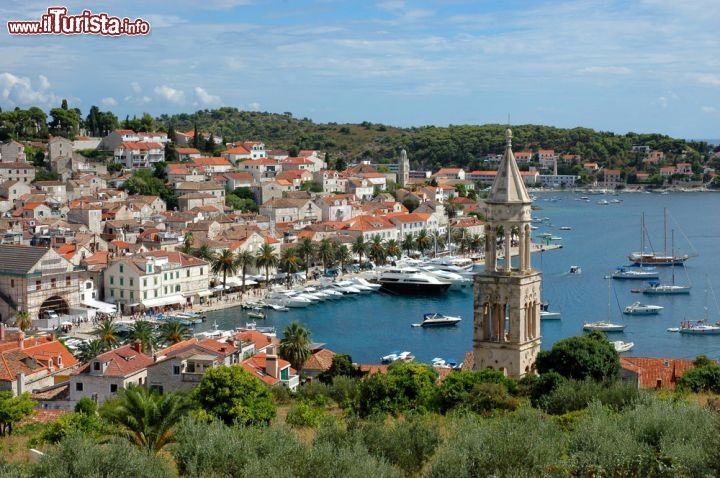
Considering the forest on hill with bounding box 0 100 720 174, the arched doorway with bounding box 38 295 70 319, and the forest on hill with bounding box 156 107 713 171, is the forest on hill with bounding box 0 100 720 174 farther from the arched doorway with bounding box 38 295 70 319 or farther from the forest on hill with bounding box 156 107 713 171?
the arched doorway with bounding box 38 295 70 319

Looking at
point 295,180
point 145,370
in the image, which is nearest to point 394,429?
point 145,370

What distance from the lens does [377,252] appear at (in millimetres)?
61812

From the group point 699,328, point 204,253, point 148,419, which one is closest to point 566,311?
point 699,328

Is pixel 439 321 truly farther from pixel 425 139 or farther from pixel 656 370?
pixel 425 139

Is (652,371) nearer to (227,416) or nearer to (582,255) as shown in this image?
(227,416)

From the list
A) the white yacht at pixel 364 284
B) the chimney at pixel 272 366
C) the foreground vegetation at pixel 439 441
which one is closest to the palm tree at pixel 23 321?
the chimney at pixel 272 366

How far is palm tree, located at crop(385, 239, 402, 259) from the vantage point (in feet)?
209

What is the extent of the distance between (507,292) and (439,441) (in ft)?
20.0

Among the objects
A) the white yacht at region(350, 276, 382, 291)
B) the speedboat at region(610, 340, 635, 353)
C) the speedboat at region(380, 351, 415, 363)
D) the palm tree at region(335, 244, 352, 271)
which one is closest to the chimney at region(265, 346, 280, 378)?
the speedboat at region(380, 351, 415, 363)

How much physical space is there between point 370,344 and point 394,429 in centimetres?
2808

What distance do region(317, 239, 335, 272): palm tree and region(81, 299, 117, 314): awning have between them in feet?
55.1

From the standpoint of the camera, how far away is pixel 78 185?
226ft

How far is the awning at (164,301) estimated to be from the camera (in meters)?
45.4

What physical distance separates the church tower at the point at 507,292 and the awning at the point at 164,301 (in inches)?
1147
